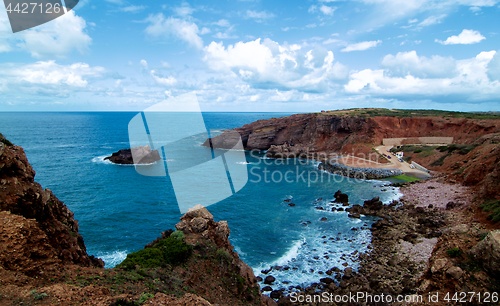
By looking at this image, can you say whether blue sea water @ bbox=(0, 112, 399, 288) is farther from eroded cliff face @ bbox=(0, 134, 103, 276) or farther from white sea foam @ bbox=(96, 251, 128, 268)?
eroded cliff face @ bbox=(0, 134, 103, 276)

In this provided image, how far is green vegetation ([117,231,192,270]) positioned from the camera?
14961 mm

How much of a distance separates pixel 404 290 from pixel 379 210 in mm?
18709

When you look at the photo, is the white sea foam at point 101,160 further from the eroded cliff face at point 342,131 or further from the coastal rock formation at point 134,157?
the eroded cliff face at point 342,131

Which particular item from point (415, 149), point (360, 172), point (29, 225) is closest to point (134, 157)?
point (360, 172)

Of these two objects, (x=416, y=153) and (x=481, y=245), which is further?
(x=416, y=153)

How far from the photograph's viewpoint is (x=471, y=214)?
33.6 m

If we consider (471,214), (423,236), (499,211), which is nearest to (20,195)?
(423,236)

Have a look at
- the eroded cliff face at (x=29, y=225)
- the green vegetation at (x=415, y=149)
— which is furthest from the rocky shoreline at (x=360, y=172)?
the eroded cliff face at (x=29, y=225)

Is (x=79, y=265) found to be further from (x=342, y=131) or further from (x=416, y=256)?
(x=342, y=131)

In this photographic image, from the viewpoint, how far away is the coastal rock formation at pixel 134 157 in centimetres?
6525

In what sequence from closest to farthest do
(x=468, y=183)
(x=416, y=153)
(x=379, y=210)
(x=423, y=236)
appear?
(x=423, y=236) < (x=379, y=210) < (x=468, y=183) < (x=416, y=153)

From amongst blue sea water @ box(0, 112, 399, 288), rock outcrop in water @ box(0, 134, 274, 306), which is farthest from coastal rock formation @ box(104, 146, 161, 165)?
rock outcrop in water @ box(0, 134, 274, 306)

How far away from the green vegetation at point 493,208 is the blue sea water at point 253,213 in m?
11.4

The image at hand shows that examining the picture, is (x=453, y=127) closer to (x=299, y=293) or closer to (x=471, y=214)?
(x=471, y=214)
